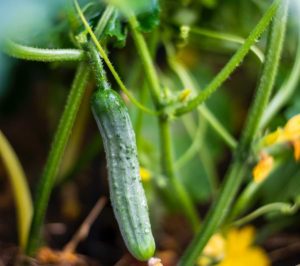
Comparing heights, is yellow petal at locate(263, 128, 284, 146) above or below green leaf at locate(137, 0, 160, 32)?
below


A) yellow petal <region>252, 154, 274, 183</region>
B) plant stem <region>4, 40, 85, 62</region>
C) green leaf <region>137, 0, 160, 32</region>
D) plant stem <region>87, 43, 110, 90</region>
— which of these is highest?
green leaf <region>137, 0, 160, 32</region>

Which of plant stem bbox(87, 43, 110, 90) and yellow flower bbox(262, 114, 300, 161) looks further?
yellow flower bbox(262, 114, 300, 161)

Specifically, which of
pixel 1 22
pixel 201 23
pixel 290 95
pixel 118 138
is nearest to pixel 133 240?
pixel 118 138

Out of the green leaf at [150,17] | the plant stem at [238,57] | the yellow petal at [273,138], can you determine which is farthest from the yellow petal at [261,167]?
the green leaf at [150,17]

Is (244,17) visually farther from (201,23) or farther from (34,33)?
(34,33)

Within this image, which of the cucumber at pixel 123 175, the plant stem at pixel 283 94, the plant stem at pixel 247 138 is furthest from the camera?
the plant stem at pixel 283 94

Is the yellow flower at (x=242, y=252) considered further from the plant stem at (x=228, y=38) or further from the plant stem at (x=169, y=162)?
the plant stem at (x=228, y=38)

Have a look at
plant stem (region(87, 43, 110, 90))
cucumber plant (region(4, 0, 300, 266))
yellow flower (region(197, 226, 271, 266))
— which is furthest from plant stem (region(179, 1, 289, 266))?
Answer: plant stem (region(87, 43, 110, 90))

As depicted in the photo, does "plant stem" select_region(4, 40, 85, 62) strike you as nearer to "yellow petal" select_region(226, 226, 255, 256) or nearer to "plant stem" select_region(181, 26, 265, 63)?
"plant stem" select_region(181, 26, 265, 63)
